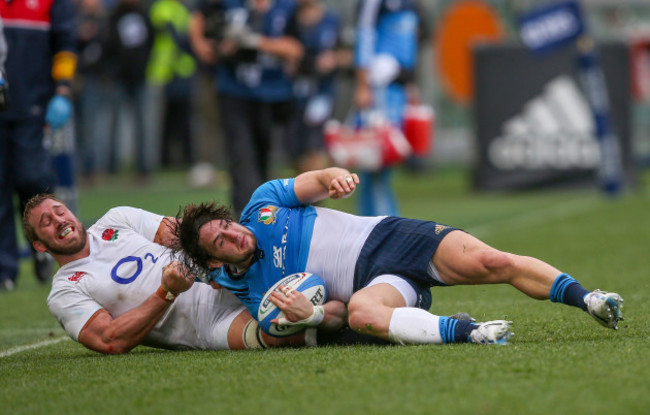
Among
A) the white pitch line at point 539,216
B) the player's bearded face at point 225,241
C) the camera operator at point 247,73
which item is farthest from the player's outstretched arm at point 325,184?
the white pitch line at point 539,216

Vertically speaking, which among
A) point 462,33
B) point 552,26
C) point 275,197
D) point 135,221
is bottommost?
point 135,221

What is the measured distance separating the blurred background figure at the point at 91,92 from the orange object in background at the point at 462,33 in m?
5.84

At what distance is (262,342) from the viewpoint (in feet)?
17.0

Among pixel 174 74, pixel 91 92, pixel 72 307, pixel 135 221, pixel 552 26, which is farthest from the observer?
pixel 174 74

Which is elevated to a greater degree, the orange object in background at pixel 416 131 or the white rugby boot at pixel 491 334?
the orange object in background at pixel 416 131

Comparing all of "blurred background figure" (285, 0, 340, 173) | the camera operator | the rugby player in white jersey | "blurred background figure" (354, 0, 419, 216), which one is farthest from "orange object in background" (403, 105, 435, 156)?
the rugby player in white jersey

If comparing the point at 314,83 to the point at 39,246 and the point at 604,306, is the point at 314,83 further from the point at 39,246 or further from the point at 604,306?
the point at 604,306

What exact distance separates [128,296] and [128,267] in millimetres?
157

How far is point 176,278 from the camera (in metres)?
5.01

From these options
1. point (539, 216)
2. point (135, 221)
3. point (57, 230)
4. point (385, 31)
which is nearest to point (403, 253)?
point (135, 221)

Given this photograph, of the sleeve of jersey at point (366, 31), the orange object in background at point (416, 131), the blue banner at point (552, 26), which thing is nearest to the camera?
the sleeve of jersey at point (366, 31)

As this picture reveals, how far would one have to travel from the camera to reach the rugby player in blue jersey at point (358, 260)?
4.84m

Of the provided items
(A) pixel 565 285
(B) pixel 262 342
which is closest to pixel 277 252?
(B) pixel 262 342

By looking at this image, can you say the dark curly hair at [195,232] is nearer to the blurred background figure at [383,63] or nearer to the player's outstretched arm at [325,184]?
the player's outstretched arm at [325,184]
